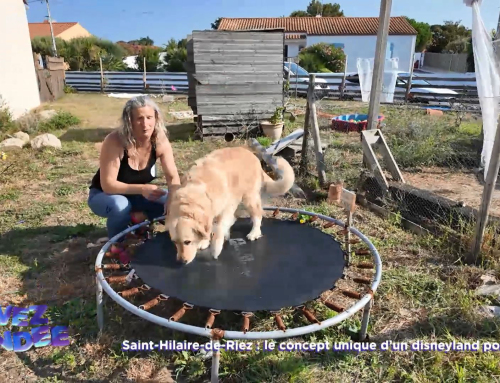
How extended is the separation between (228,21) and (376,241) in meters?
31.8

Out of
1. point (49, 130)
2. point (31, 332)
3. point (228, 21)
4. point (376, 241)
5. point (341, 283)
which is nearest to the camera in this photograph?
point (31, 332)

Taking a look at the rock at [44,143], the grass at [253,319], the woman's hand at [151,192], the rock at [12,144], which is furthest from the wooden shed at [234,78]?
the woman's hand at [151,192]

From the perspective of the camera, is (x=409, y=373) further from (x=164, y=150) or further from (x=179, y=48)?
(x=179, y=48)

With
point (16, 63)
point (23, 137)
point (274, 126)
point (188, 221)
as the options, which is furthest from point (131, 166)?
point (16, 63)

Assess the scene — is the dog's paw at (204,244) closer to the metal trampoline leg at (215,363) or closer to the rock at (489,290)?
the metal trampoline leg at (215,363)

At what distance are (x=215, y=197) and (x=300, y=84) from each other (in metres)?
14.2

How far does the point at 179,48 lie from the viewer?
923 inches

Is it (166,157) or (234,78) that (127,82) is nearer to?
(234,78)

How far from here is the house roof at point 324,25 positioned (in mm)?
28705

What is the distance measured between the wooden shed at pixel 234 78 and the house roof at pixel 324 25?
21776 mm

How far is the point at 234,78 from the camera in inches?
313

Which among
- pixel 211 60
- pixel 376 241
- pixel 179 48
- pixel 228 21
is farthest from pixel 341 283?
pixel 228 21

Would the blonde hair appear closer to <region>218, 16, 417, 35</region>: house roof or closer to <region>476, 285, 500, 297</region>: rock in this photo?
<region>476, 285, 500, 297</region>: rock

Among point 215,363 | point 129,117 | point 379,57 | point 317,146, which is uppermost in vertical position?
point 379,57
